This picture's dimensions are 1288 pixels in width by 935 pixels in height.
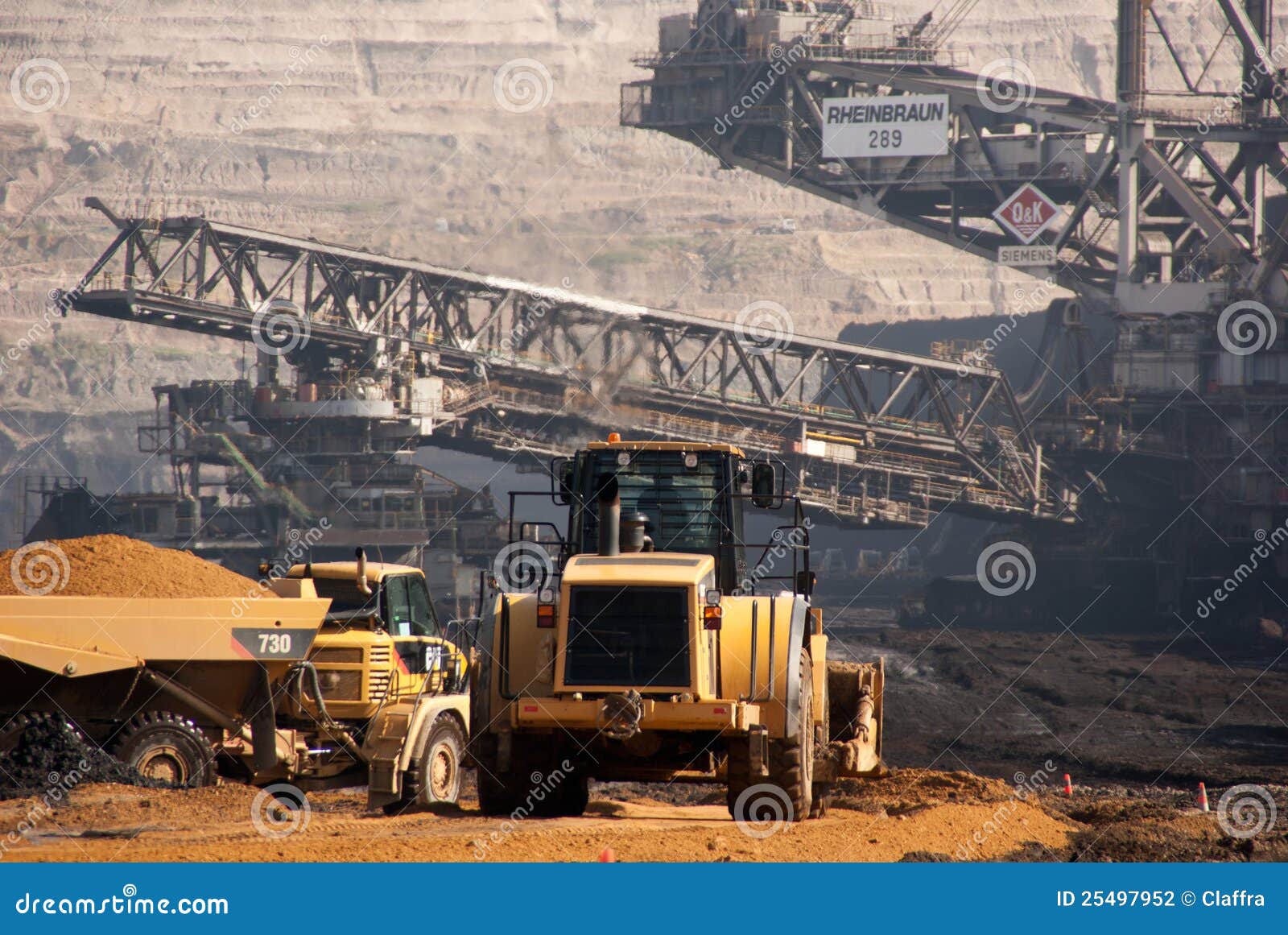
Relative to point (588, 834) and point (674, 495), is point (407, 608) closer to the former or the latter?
point (674, 495)

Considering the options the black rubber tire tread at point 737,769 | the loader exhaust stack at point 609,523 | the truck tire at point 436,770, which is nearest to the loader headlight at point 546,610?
the loader exhaust stack at point 609,523

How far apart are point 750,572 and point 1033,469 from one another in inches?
2065

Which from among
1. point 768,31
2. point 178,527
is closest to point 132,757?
point 178,527

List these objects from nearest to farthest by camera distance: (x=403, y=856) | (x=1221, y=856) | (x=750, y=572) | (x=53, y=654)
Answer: (x=403, y=856) < (x=1221, y=856) < (x=53, y=654) < (x=750, y=572)

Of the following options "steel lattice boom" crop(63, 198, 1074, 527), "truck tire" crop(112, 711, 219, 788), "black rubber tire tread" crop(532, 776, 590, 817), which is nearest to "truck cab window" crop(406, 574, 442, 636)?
"truck tire" crop(112, 711, 219, 788)

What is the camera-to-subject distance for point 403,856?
10.6m

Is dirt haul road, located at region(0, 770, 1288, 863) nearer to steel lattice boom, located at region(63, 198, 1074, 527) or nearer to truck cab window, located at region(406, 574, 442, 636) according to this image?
truck cab window, located at region(406, 574, 442, 636)

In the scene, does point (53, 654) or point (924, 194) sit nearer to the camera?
point (53, 654)

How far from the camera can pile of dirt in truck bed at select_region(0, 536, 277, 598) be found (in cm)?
1536

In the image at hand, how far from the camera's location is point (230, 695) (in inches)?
561

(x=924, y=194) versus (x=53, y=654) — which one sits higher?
(x=924, y=194)

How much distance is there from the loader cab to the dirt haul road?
246 centimetres

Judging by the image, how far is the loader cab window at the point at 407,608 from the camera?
51.7ft

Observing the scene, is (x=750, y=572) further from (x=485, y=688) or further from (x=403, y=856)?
(x=403, y=856)
